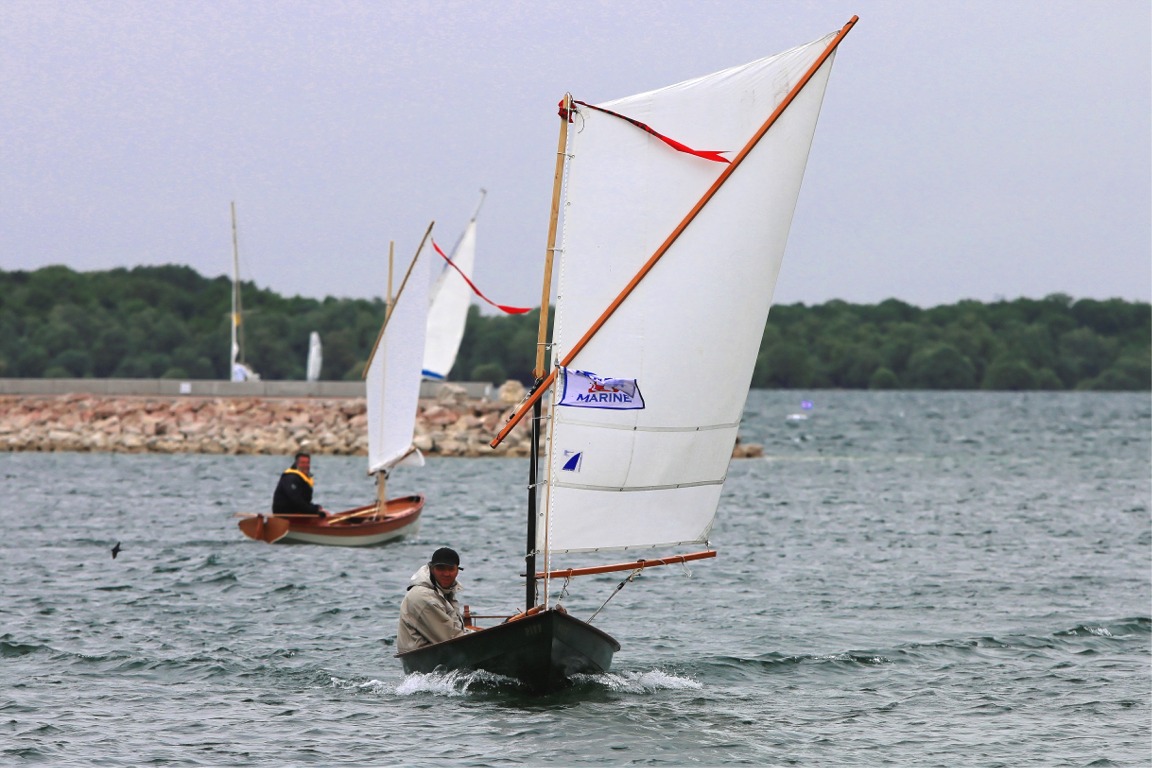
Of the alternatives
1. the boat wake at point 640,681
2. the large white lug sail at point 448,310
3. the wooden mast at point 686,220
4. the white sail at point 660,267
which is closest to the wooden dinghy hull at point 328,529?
the boat wake at point 640,681

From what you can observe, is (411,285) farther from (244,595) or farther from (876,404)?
(876,404)

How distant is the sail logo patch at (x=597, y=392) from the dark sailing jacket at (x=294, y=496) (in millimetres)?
15578

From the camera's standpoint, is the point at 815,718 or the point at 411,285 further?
the point at 411,285

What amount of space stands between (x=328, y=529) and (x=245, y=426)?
36.9 metres

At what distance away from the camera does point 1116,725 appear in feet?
50.3

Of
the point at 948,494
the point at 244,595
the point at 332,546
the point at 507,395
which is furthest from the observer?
the point at 507,395

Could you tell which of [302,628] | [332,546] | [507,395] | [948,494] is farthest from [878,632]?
[507,395]

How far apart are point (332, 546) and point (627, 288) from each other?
16895 mm

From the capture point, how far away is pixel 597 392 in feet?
48.4

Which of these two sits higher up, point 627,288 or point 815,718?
point 627,288

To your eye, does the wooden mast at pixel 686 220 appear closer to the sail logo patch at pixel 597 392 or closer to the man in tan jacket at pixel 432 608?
the sail logo patch at pixel 597 392

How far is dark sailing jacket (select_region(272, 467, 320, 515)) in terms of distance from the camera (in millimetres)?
29406

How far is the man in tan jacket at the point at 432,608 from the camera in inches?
612

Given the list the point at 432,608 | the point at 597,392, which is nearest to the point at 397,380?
the point at 432,608
